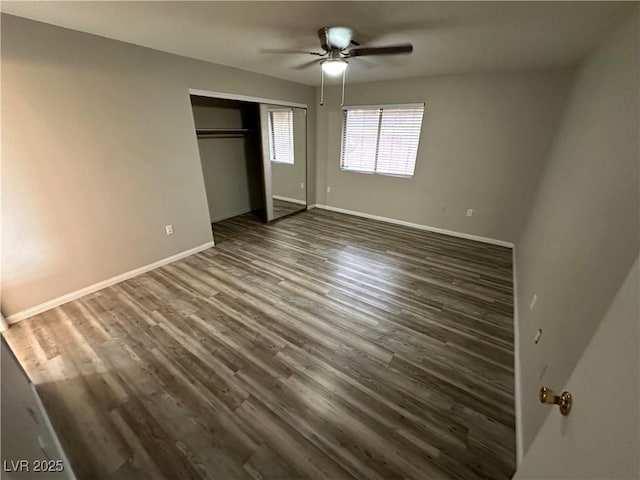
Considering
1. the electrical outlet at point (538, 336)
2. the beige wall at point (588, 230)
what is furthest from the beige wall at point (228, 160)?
the electrical outlet at point (538, 336)

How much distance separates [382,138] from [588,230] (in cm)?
350

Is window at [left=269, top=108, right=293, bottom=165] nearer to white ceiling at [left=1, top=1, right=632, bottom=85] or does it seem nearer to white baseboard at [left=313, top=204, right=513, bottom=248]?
white baseboard at [left=313, top=204, right=513, bottom=248]

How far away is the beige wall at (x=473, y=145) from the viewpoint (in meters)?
3.17

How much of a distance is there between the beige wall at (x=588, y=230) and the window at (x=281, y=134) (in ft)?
12.8

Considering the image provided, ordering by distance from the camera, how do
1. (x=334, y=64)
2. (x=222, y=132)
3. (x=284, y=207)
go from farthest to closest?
1. (x=284, y=207)
2. (x=222, y=132)
3. (x=334, y=64)

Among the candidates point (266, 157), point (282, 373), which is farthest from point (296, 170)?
point (282, 373)

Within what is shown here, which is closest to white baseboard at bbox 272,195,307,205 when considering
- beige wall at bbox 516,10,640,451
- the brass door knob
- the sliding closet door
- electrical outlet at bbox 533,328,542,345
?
the sliding closet door

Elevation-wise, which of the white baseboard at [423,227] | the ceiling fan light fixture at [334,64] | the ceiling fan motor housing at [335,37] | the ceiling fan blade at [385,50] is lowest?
the white baseboard at [423,227]

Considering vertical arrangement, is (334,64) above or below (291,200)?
above

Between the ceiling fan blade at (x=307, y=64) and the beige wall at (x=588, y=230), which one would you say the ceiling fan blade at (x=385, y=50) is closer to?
the ceiling fan blade at (x=307, y=64)

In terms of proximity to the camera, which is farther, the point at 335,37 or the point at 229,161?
the point at 229,161

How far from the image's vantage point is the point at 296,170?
5172 mm

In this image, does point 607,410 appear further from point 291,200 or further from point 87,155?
point 291,200

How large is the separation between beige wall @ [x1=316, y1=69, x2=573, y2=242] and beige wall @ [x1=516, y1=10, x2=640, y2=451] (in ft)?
3.42
